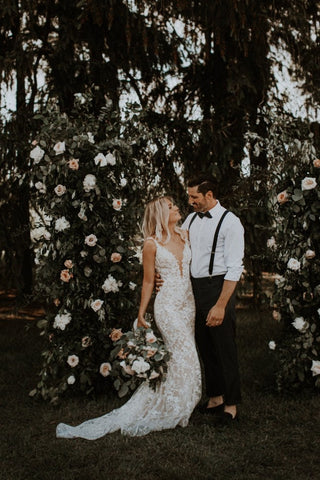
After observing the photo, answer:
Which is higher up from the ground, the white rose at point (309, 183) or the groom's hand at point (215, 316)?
the white rose at point (309, 183)

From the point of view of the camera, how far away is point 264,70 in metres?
6.36

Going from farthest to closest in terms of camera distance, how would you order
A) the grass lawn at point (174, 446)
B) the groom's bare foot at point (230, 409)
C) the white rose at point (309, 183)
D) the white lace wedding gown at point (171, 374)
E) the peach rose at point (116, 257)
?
the peach rose at point (116, 257), the white rose at point (309, 183), the groom's bare foot at point (230, 409), the white lace wedding gown at point (171, 374), the grass lawn at point (174, 446)

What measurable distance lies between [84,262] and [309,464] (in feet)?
7.33

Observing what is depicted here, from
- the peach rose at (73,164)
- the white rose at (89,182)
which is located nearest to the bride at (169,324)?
the white rose at (89,182)

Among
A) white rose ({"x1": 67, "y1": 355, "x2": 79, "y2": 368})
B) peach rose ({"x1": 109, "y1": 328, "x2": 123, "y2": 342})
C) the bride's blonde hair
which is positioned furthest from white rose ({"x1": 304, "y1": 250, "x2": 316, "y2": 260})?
white rose ({"x1": 67, "y1": 355, "x2": 79, "y2": 368})

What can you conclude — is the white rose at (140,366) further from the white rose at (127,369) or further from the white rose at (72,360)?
the white rose at (72,360)

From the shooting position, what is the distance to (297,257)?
4.49 meters

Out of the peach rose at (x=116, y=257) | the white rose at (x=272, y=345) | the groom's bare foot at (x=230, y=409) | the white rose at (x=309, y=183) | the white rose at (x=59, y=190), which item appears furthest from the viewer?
the white rose at (x=272, y=345)

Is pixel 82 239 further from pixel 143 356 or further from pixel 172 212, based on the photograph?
pixel 143 356

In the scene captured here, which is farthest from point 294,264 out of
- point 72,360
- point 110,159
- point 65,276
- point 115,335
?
point 72,360

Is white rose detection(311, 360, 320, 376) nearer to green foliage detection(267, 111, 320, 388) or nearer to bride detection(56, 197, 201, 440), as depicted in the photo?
green foliage detection(267, 111, 320, 388)

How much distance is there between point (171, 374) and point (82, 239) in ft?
4.21

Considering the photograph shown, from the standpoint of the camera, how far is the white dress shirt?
382 centimetres

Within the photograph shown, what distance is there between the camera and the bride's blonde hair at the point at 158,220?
3.98 meters
